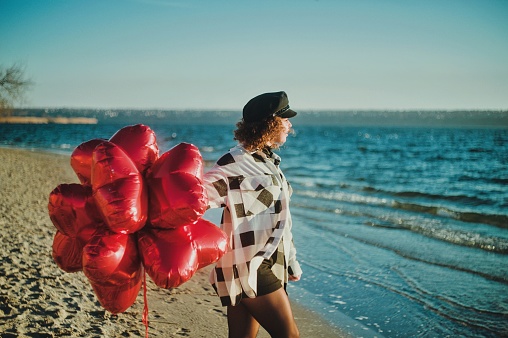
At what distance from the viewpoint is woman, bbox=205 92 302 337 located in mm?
2525

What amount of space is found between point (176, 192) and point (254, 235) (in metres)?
0.64

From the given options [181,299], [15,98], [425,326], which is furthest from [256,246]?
[15,98]

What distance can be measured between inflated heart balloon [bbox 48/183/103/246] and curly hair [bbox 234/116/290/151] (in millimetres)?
975

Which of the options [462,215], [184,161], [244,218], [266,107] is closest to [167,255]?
[184,161]

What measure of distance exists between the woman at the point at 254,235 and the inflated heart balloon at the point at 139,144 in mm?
→ 337

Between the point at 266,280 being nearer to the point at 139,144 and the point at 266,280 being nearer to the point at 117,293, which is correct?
the point at 117,293

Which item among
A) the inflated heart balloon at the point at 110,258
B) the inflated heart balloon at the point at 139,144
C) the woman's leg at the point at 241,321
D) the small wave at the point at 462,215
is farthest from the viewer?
the small wave at the point at 462,215

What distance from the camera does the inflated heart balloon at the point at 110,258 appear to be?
2.00 m

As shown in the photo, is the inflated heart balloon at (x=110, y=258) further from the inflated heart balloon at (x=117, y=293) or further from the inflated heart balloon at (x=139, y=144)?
the inflated heart balloon at (x=139, y=144)

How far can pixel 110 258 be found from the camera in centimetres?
202

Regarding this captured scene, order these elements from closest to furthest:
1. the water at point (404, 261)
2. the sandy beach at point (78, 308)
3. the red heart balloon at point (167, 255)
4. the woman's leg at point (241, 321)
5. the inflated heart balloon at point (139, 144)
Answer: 1. the red heart balloon at point (167, 255)
2. the inflated heart balloon at point (139, 144)
3. the woman's leg at point (241, 321)
4. the sandy beach at point (78, 308)
5. the water at point (404, 261)

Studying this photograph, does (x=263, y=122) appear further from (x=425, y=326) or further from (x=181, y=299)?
(x=425, y=326)

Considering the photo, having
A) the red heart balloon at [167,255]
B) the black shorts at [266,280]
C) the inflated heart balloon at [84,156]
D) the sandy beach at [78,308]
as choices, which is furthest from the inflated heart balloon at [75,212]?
the sandy beach at [78,308]

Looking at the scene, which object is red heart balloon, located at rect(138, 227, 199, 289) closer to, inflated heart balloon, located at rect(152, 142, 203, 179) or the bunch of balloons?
the bunch of balloons
